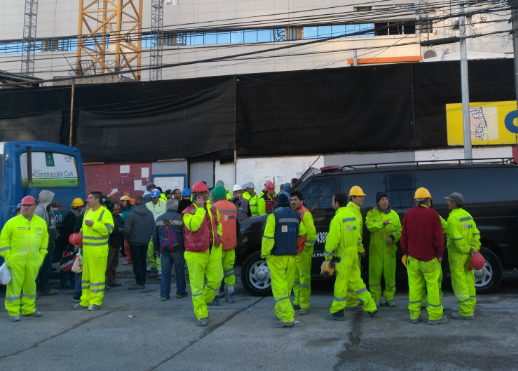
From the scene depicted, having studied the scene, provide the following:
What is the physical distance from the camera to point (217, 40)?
3900cm

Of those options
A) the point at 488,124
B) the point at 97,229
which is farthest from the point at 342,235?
the point at 488,124

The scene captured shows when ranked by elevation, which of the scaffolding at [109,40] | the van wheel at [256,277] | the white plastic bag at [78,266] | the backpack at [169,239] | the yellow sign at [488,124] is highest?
the scaffolding at [109,40]

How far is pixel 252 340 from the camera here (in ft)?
20.5

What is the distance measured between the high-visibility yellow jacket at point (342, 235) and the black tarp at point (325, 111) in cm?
1127

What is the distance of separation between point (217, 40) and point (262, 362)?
118 ft

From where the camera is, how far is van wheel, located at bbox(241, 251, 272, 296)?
903 cm

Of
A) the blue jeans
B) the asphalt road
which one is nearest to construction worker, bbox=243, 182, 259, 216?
the blue jeans

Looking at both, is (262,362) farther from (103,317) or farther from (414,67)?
(414,67)

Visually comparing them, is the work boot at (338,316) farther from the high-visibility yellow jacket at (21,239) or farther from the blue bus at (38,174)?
the blue bus at (38,174)

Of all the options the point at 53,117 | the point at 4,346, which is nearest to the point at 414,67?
the point at 53,117

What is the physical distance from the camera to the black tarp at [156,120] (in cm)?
1920

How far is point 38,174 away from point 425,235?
858 cm

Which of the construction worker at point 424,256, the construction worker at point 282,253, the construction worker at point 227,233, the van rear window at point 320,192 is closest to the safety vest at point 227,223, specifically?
the construction worker at point 227,233

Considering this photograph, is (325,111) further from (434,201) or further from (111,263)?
(111,263)
